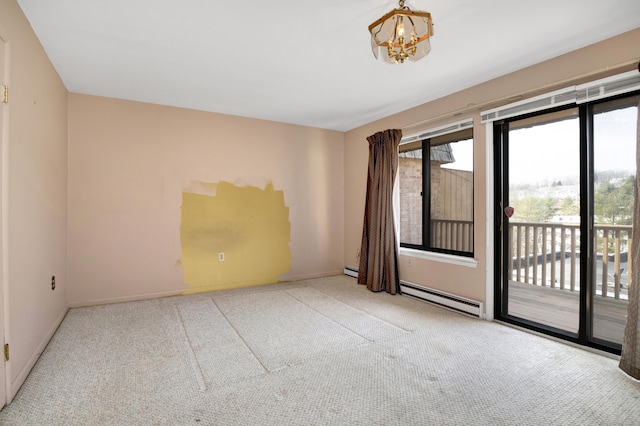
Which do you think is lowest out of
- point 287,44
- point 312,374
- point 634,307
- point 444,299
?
point 312,374

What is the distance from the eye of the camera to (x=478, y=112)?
10.2 feet

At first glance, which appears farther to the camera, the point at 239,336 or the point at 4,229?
the point at 239,336

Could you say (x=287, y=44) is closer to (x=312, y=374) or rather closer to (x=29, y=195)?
(x=29, y=195)

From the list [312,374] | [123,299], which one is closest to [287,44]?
[312,374]

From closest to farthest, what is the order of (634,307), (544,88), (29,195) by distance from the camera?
(634,307) → (29,195) → (544,88)

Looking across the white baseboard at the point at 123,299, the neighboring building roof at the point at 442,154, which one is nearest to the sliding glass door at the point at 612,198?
the neighboring building roof at the point at 442,154

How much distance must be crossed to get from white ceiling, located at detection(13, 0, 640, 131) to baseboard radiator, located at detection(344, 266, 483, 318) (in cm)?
219

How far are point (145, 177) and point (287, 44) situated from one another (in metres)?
2.42

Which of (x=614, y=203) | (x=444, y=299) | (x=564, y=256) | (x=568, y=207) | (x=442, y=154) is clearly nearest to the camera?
(x=614, y=203)

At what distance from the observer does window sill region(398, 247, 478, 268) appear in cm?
320

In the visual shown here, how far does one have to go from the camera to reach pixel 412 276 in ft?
12.7

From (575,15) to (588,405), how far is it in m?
2.34

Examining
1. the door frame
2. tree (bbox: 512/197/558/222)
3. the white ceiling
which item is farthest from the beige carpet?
the white ceiling

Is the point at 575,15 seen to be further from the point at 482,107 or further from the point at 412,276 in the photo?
the point at 412,276
